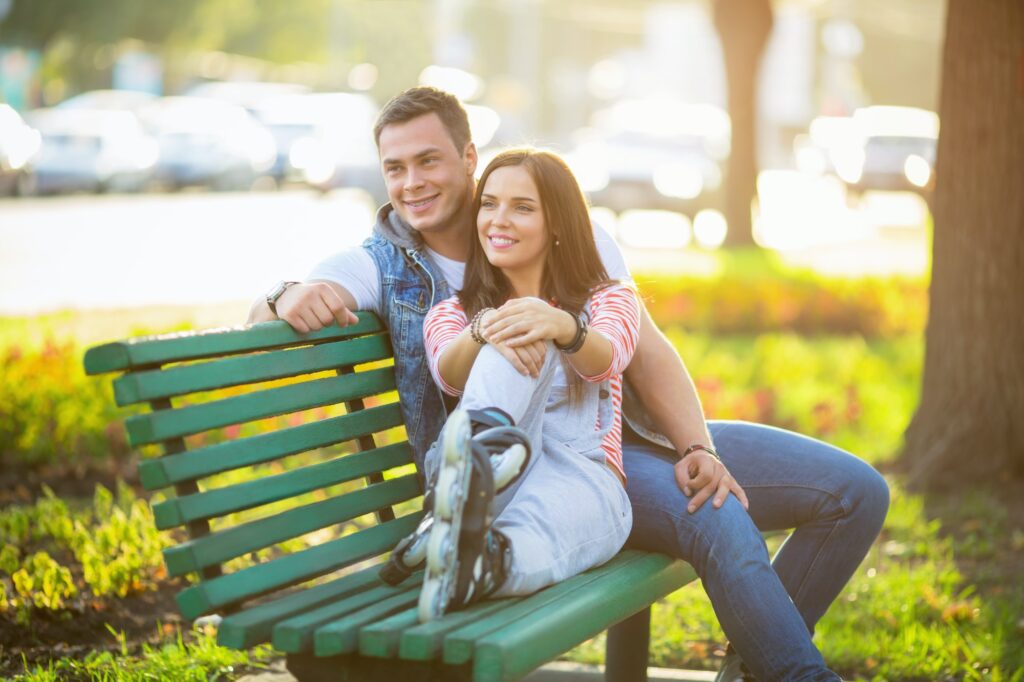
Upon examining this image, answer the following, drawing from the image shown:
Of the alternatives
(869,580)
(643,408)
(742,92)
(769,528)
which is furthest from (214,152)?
(769,528)

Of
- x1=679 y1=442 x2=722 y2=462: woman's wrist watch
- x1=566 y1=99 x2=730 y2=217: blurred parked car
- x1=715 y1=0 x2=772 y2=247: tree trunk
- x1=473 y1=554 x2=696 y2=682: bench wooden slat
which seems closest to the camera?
x1=473 y1=554 x2=696 y2=682: bench wooden slat

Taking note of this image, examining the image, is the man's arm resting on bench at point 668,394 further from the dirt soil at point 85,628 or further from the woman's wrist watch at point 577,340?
the dirt soil at point 85,628

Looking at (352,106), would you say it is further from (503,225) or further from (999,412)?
(503,225)

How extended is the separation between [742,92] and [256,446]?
11.5 meters

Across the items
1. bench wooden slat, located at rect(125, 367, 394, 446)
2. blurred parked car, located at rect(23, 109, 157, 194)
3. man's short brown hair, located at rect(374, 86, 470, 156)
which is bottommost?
bench wooden slat, located at rect(125, 367, 394, 446)

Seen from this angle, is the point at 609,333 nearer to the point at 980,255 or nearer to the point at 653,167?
the point at 980,255

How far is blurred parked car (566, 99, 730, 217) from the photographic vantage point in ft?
70.5

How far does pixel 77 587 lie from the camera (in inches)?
169

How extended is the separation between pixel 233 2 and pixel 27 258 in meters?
30.1

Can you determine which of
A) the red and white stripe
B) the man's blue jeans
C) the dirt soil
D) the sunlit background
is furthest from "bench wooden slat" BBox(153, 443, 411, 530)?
the sunlit background

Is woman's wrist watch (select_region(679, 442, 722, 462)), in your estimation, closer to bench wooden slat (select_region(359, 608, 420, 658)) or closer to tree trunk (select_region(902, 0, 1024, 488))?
bench wooden slat (select_region(359, 608, 420, 658))

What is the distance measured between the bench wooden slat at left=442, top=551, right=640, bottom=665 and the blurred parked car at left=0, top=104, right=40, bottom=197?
23.9m

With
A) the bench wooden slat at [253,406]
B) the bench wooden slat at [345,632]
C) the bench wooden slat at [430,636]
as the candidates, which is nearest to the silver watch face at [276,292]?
the bench wooden slat at [253,406]

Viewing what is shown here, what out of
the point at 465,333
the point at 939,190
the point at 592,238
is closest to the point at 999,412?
the point at 939,190
